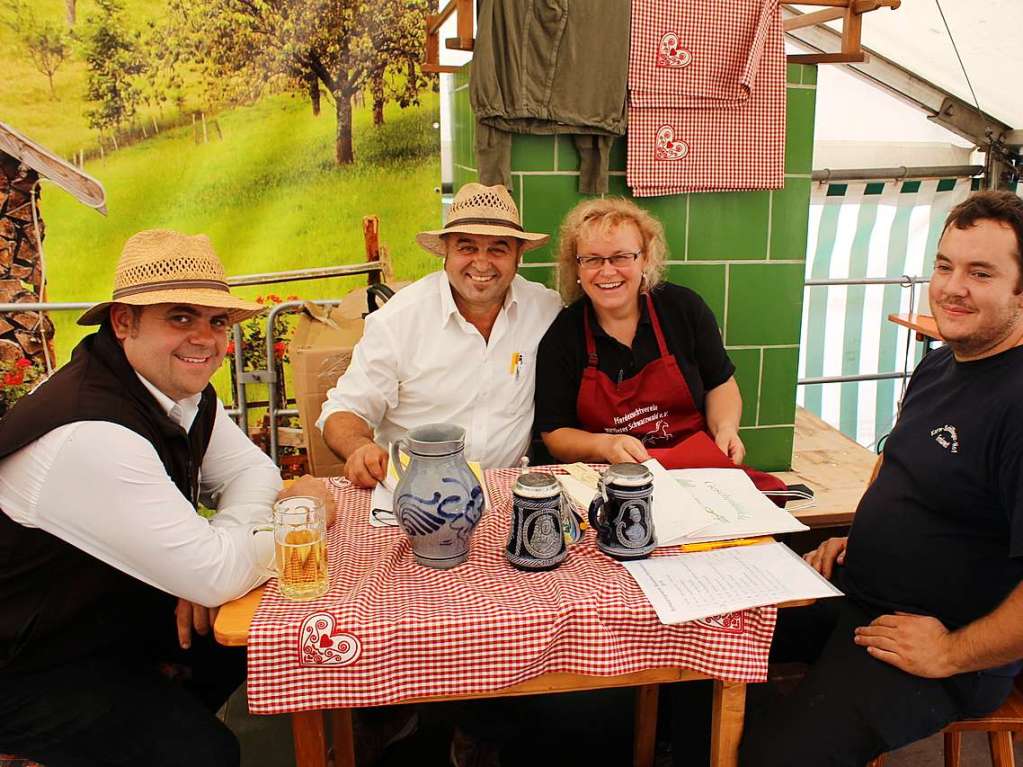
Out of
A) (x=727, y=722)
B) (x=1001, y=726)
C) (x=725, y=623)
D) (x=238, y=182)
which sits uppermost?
(x=238, y=182)

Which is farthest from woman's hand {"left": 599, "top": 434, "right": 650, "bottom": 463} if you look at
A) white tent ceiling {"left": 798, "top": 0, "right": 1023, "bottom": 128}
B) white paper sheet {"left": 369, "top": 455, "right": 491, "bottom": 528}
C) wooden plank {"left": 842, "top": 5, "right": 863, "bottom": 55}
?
white tent ceiling {"left": 798, "top": 0, "right": 1023, "bottom": 128}

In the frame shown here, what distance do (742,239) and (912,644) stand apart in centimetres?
164

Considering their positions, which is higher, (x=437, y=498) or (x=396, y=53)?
(x=396, y=53)

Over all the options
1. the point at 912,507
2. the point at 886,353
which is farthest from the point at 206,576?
the point at 886,353

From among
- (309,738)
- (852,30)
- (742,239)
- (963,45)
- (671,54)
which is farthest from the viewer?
(963,45)

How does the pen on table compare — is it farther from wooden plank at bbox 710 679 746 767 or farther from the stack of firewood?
the stack of firewood

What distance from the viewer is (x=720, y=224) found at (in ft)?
9.50

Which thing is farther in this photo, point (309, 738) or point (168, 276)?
point (168, 276)

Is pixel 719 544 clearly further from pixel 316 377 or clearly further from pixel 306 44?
pixel 306 44

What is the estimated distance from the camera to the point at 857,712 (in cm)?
163

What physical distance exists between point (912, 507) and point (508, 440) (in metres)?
1.15

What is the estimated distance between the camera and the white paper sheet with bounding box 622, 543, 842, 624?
138 cm

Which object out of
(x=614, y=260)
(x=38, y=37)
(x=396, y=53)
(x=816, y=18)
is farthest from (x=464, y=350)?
(x=38, y=37)

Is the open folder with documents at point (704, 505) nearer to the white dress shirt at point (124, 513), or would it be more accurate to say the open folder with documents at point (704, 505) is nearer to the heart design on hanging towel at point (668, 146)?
the white dress shirt at point (124, 513)
